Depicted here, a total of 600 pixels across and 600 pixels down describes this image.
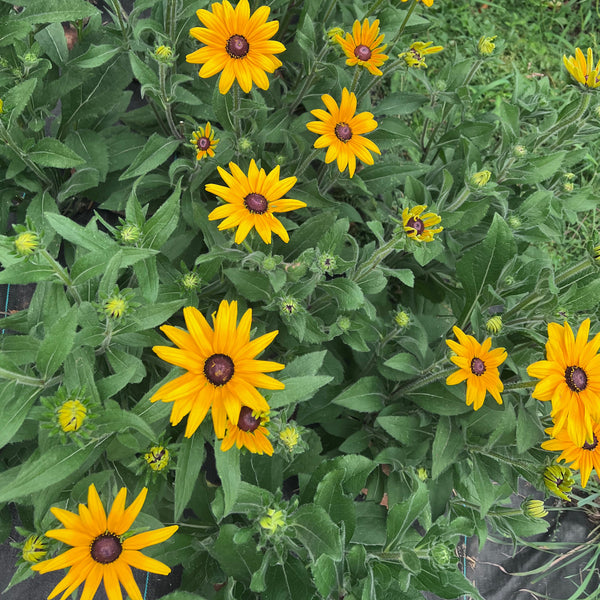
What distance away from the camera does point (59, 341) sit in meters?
1.41

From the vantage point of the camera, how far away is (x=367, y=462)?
77.7 inches

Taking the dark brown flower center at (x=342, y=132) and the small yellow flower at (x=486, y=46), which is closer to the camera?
the dark brown flower center at (x=342, y=132)

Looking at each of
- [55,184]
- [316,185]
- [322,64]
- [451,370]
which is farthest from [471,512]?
[55,184]

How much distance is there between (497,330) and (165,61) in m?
1.48

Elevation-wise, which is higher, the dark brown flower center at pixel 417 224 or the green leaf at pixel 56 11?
the green leaf at pixel 56 11

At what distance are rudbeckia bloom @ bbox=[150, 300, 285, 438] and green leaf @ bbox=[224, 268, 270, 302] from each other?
493 mm

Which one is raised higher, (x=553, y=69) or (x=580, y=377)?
(x=553, y=69)

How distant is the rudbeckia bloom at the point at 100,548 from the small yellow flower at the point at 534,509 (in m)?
1.22

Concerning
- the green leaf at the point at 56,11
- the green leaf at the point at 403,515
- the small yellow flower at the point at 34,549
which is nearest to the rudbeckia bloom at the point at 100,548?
the small yellow flower at the point at 34,549

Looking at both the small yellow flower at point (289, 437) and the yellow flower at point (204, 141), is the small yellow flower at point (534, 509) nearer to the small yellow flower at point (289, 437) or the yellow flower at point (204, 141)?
the small yellow flower at point (289, 437)

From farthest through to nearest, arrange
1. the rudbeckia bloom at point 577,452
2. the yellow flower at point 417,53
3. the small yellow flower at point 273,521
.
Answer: the yellow flower at point 417,53 < the rudbeckia bloom at point 577,452 < the small yellow flower at point 273,521

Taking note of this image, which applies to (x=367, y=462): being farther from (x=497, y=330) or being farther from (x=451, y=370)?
(x=497, y=330)

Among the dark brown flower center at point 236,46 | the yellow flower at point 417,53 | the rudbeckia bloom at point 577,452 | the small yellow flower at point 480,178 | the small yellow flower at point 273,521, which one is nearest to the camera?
the small yellow flower at point 273,521

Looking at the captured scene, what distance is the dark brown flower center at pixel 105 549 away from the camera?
1.32m
